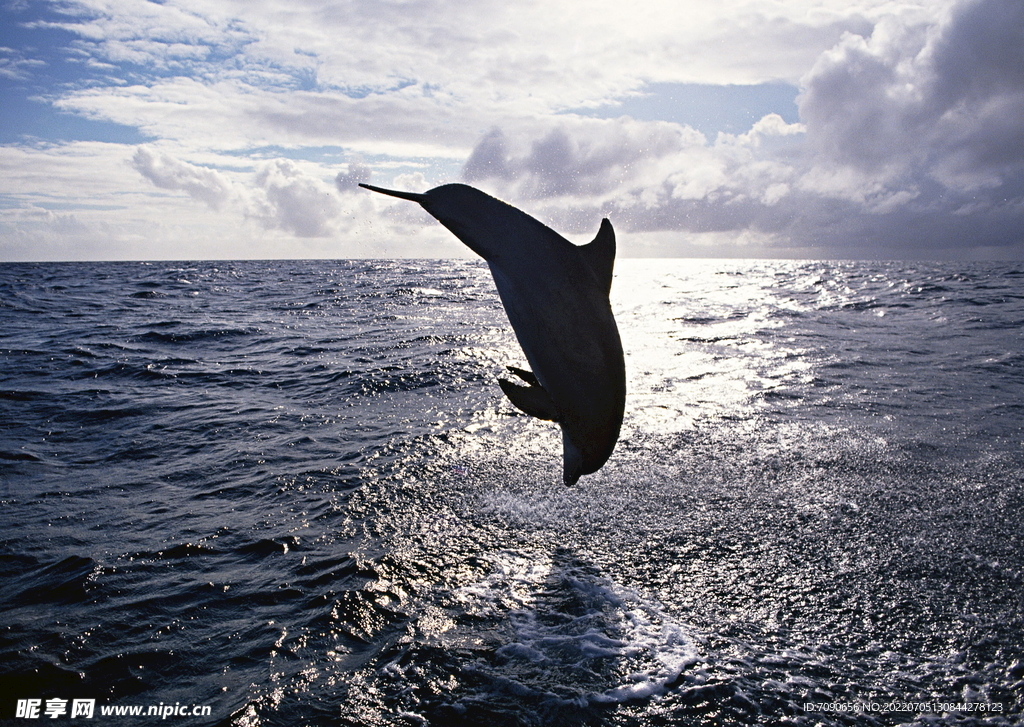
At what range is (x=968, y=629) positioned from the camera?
4723 millimetres

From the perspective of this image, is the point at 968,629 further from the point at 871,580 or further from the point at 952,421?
the point at 952,421

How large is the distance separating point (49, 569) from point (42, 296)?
3838 cm

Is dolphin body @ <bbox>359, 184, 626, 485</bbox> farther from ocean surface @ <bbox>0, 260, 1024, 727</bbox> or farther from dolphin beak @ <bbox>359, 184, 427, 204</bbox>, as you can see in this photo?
ocean surface @ <bbox>0, 260, 1024, 727</bbox>

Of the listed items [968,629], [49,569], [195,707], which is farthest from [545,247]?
[49,569]

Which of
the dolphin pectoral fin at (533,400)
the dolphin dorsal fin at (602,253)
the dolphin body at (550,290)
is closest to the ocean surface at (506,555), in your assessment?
the dolphin pectoral fin at (533,400)

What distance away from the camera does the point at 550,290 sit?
4.30 m

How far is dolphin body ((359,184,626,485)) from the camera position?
14.1ft

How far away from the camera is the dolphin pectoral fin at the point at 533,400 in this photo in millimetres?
4234

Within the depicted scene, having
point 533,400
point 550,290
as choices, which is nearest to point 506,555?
point 533,400

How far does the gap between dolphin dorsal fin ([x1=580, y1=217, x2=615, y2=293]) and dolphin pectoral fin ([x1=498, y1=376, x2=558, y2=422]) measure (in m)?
0.91

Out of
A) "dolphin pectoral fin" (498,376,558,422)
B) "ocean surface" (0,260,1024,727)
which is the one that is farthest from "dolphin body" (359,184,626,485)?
"ocean surface" (0,260,1024,727)

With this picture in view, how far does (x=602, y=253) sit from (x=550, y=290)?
0.51m

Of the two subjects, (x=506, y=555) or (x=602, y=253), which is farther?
(x=506, y=555)

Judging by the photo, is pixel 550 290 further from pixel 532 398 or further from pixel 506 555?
pixel 506 555
